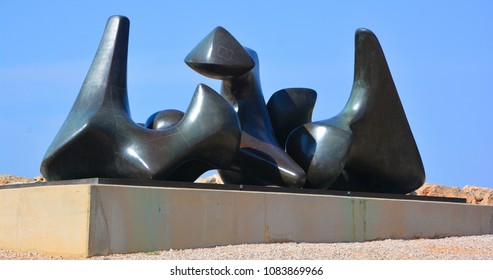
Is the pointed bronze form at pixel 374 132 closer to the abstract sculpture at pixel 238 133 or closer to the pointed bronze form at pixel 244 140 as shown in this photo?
the abstract sculpture at pixel 238 133

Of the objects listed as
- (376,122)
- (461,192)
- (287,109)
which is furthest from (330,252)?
(461,192)

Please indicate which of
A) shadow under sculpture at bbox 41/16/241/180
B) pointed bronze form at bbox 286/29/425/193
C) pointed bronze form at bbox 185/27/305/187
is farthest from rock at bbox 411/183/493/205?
shadow under sculpture at bbox 41/16/241/180

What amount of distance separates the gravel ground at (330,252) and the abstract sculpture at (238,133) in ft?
4.56

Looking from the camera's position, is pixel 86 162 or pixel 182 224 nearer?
pixel 182 224

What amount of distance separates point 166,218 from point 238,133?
1930mm

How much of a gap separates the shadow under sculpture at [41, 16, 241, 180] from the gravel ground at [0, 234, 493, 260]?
1.39 m

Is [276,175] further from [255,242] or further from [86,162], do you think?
[86,162]

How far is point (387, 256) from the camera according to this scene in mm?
8695

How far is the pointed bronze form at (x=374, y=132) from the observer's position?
485 inches

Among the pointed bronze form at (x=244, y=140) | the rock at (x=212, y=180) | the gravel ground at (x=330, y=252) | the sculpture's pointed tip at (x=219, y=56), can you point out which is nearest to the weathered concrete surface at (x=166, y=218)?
the gravel ground at (x=330, y=252)

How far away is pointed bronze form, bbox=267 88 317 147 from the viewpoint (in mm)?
12172

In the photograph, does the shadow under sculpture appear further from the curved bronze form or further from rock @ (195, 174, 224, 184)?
rock @ (195, 174, 224, 184)

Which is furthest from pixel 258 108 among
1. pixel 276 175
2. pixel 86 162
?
pixel 86 162

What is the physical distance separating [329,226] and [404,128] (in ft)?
11.3
